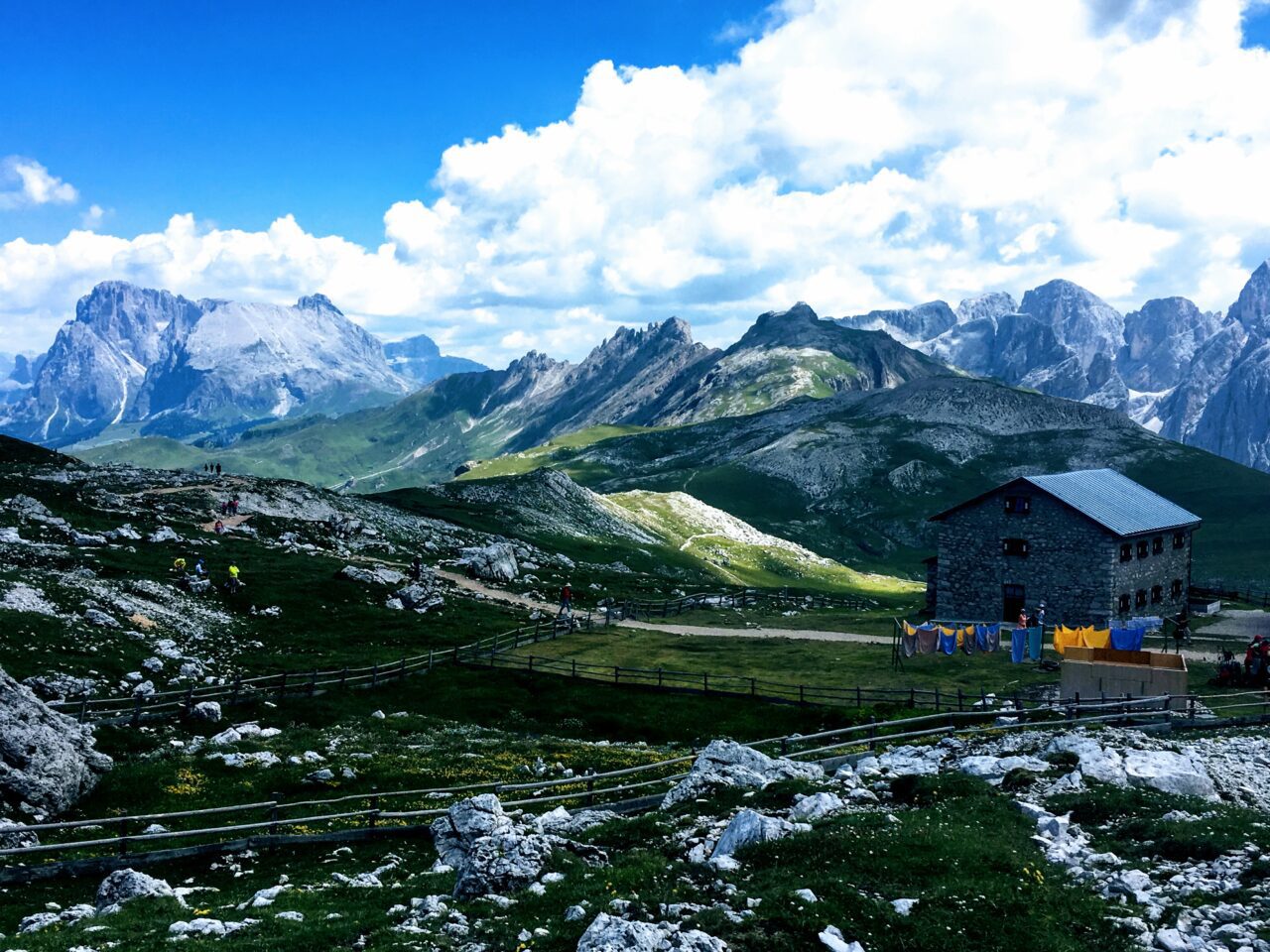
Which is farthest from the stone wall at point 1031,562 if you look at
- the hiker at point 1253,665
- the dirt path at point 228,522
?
the dirt path at point 228,522

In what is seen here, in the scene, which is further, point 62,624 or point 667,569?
point 667,569

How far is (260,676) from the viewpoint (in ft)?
167

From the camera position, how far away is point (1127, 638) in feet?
179

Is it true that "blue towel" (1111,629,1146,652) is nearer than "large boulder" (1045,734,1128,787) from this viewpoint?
No

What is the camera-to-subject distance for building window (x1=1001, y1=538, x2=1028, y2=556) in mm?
71125

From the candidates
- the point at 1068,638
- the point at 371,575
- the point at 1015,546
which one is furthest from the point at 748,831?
A: the point at 371,575

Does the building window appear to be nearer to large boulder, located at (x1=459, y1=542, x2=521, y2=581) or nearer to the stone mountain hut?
the stone mountain hut

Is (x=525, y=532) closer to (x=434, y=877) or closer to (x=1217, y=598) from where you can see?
(x=1217, y=598)

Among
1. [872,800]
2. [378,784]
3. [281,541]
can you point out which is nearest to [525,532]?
[281,541]

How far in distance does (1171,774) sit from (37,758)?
37196 millimetres

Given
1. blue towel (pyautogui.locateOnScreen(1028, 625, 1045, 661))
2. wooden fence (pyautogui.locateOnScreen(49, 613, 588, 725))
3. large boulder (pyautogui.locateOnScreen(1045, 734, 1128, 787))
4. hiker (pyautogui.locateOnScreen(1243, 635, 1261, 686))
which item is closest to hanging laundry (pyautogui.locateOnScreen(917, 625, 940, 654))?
blue towel (pyautogui.locateOnScreen(1028, 625, 1045, 661))

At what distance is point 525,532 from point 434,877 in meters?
110

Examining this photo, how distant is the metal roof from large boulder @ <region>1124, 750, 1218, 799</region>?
43.4m

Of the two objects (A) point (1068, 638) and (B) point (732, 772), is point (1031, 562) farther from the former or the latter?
(B) point (732, 772)
